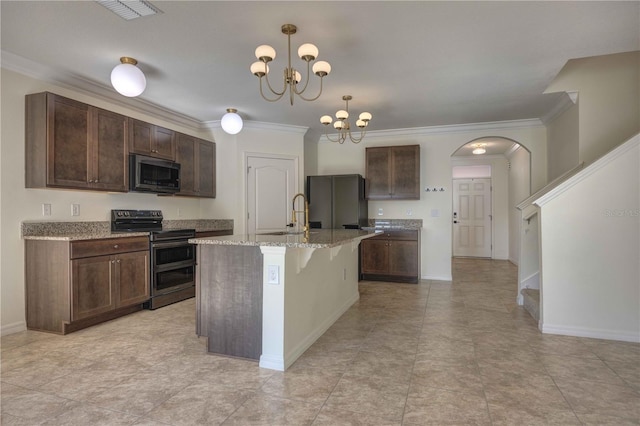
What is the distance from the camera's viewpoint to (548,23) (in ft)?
8.52

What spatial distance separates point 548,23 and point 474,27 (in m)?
0.54

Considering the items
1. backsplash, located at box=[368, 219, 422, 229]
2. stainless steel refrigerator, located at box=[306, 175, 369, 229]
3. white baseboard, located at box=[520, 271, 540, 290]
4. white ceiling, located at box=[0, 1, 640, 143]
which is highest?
white ceiling, located at box=[0, 1, 640, 143]

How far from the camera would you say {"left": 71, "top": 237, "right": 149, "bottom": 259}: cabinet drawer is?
124 inches

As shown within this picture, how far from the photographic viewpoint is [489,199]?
834cm

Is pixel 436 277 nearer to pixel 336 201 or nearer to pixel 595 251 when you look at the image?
pixel 336 201

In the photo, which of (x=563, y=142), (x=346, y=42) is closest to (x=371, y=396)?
(x=346, y=42)

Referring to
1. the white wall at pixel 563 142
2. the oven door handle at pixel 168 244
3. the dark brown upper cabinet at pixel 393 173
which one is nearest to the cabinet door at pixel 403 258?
the dark brown upper cabinet at pixel 393 173

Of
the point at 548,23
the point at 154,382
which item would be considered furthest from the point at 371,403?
the point at 548,23

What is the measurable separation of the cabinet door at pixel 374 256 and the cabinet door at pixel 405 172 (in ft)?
2.77

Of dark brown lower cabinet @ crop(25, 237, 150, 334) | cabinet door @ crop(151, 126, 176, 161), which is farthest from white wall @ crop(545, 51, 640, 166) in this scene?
dark brown lower cabinet @ crop(25, 237, 150, 334)

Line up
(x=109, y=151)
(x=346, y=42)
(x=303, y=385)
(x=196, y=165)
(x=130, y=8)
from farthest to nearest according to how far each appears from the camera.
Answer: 1. (x=196, y=165)
2. (x=109, y=151)
3. (x=346, y=42)
4. (x=130, y=8)
5. (x=303, y=385)

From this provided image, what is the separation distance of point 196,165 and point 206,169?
230mm

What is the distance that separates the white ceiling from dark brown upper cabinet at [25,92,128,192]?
1.30 ft

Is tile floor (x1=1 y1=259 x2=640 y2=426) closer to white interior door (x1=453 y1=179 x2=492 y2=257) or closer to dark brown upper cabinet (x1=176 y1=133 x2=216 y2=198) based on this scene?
dark brown upper cabinet (x1=176 y1=133 x2=216 y2=198)
